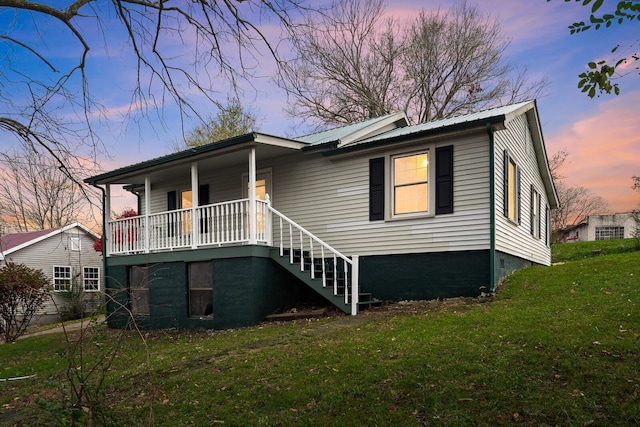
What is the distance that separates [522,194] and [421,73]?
14.4 metres

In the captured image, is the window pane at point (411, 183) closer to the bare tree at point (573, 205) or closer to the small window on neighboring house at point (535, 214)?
the small window on neighboring house at point (535, 214)

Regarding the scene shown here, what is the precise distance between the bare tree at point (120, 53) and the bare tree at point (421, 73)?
60.8 ft

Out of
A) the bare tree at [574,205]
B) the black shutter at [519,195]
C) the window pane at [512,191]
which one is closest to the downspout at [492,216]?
the window pane at [512,191]

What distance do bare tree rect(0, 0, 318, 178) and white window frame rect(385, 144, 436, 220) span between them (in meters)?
5.14

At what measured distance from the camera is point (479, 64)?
25312 millimetres

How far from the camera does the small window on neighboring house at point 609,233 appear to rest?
35.8m

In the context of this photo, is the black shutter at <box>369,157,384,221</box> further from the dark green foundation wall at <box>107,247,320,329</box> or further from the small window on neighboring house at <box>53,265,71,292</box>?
the small window on neighboring house at <box>53,265,71,292</box>

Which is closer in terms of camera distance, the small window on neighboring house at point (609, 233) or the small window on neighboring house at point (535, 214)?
the small window on neighboring house at point (535, 214)

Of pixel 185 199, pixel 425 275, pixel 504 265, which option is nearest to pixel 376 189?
pixel 425 275

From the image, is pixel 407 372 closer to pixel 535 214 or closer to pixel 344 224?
pixel 344 224

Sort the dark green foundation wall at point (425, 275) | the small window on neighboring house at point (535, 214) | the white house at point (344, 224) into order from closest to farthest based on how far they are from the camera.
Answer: the dark green foundation wall at point (425, 275)
the white house at point (344, 224)
the small window on neighboring house at point (535, 214)

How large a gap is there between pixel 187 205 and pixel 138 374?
887 cm

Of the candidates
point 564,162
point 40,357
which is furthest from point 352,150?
point 564,162

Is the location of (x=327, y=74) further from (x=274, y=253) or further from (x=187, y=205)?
(x=274, y=253)
